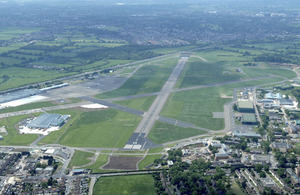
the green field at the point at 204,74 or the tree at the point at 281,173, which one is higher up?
the tree at the point at 281,173

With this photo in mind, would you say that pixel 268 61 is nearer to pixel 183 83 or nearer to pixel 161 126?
pixel 183 83

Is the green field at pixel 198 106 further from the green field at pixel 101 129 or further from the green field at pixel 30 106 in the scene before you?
the green field at pixel 30 106

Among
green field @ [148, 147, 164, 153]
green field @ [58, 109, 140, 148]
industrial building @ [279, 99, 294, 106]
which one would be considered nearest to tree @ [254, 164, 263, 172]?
green field @ [148, 147, 164, 153]

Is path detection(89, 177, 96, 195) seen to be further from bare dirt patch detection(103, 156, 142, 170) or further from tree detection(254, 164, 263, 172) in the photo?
tree detection(254, 164, 263, 172)

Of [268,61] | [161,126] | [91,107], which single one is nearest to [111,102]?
[91,107]

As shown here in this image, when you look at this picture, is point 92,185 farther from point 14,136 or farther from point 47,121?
point 47,121

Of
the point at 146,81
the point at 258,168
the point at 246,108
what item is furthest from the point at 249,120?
the point at 146,81

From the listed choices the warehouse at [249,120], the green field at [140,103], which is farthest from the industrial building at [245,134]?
the green field at [140,103]
